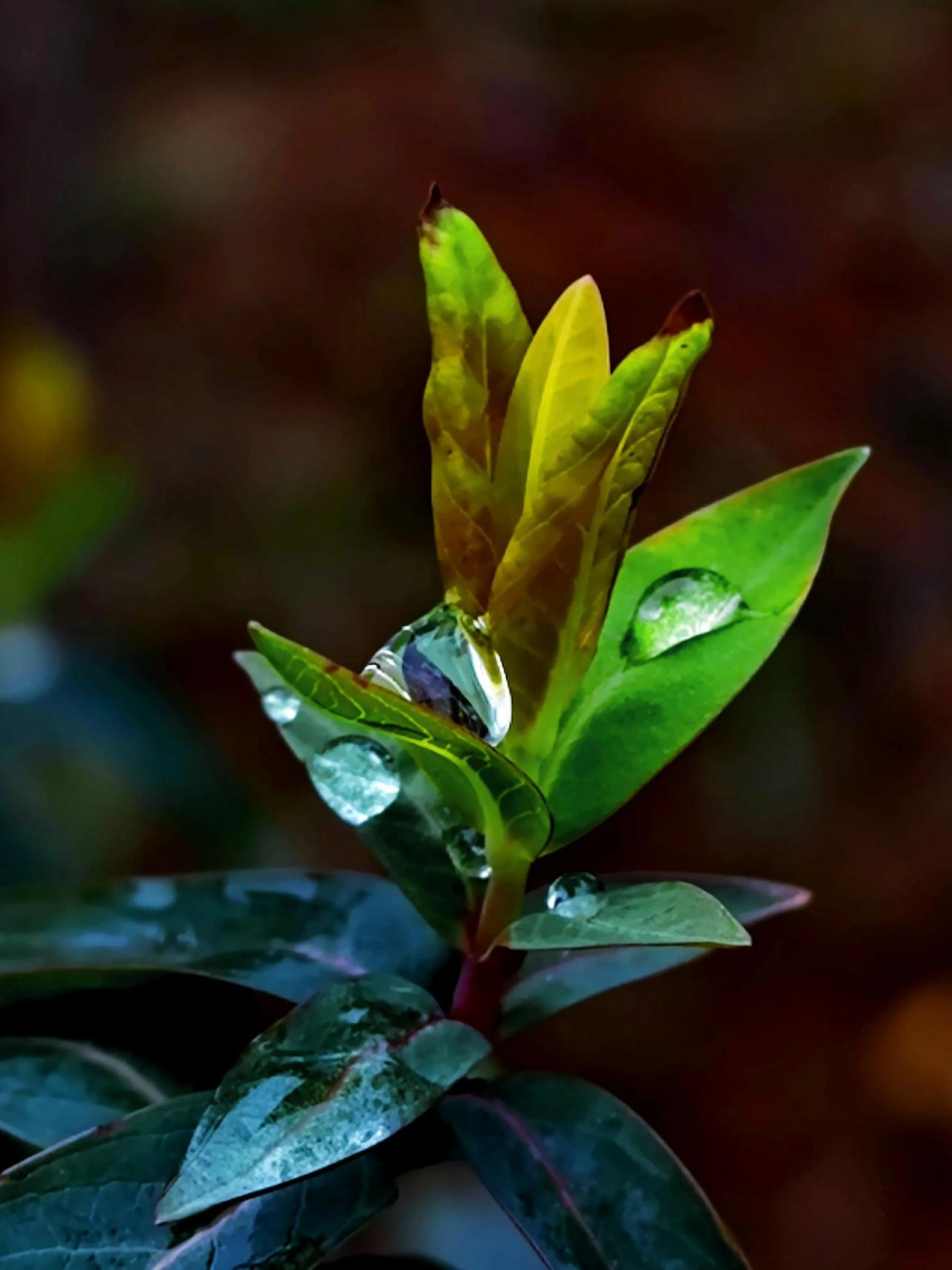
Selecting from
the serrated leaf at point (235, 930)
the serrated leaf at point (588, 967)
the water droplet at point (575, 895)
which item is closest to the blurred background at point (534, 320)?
the serrated leaf at point (235, 930)

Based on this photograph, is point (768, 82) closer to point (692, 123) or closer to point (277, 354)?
point (692, 123)

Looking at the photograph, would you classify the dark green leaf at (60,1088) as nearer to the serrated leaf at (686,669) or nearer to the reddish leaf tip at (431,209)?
the serrated leaf at (686,669)

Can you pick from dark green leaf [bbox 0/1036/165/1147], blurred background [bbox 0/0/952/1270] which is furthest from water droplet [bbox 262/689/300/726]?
blurred background [bbox 0/0/952/1270]

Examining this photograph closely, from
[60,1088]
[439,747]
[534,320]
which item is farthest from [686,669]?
[534,320]

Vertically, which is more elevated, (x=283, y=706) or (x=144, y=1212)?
(x=283, y=706)

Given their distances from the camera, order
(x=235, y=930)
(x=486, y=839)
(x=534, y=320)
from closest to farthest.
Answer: (x=486, y=839) → (x=235, y=930) → (x=534, y=320)

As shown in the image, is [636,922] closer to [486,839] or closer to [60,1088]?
[486,839]

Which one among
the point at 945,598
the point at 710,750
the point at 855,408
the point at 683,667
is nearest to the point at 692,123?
the point at 855,408
